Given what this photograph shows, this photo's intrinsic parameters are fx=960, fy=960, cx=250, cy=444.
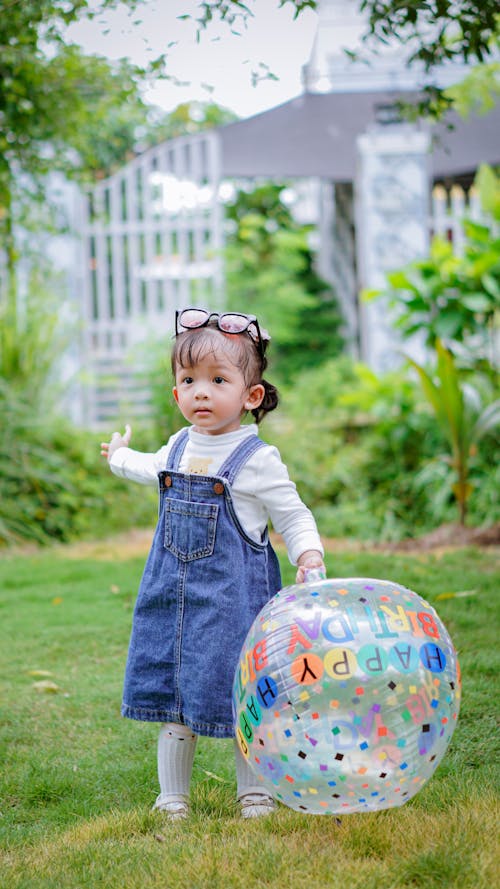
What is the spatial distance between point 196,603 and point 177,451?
0.41 meters

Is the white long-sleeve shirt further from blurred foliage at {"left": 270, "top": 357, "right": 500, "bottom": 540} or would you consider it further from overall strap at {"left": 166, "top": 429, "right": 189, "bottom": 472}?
blurred foliage at {"left": 270, "top": 357, "right": 500, "bottom": 540}

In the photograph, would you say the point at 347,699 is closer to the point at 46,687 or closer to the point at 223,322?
the point at 223,322

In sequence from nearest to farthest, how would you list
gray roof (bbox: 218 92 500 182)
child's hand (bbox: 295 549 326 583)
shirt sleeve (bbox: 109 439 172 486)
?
child's hand (bbox: 295 549 326 583)
shirt sleeve (bbox: 109 439 172 486)
gray roof (bbox: 218 92 500 182)

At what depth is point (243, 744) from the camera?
2.08 meters

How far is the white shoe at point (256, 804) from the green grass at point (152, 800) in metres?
0.03

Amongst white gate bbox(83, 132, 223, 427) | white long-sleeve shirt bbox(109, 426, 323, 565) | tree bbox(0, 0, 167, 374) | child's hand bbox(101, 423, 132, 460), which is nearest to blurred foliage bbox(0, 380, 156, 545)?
tree bbox(0, 0, 167, 374)

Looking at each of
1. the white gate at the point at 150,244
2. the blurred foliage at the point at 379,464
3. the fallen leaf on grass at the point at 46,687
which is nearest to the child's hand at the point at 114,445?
the fallen leaf on grass at the point at 46,687

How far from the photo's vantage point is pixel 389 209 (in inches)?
399

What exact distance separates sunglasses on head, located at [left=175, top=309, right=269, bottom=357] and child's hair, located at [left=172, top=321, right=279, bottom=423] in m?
0.01

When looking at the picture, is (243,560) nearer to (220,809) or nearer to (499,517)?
(220,809)

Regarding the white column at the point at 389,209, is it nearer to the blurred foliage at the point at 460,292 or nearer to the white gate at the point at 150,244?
the white gate at the point at 150,244

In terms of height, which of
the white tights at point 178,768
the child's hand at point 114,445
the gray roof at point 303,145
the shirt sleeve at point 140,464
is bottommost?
the white tights at point 178,768

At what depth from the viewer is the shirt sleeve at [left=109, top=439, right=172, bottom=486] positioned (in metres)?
2.54

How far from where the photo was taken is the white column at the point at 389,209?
1002 cm
